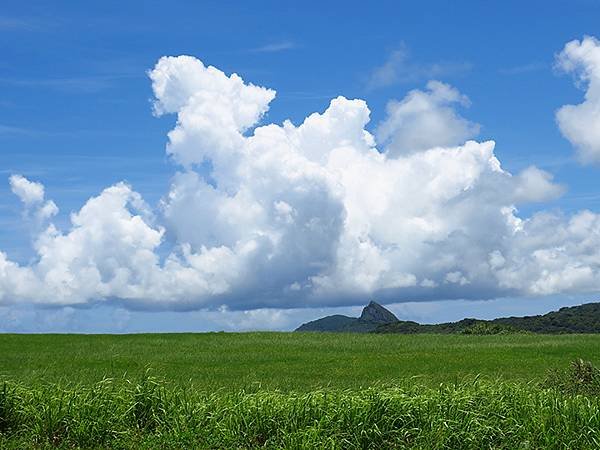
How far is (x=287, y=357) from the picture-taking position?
115ft

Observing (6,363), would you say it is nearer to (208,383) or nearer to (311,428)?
(208,383)

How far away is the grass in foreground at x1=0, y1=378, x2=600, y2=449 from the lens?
44.4ft

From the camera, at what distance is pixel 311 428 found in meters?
13.3

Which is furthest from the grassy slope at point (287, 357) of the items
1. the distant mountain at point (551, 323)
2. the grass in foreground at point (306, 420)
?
the distant mountain at point (551, 323)

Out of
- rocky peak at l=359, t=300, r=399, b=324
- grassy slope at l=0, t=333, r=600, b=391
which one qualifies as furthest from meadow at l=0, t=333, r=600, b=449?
rocky peak at l=359, t=300, r=399, b=324

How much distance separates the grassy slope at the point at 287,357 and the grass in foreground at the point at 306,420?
819cm

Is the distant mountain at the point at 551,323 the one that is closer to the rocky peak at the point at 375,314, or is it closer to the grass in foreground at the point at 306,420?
the rocky peak at the point at 375,314

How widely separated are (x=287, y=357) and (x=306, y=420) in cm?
2123

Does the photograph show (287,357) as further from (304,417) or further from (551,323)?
(551,323)

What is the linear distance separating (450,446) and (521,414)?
66.6 inches

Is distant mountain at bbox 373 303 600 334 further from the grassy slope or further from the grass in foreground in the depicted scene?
the grass in foreground

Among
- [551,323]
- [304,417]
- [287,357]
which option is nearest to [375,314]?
[551,323]

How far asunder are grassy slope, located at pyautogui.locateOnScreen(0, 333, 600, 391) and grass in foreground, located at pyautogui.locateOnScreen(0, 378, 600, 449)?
819 centimetres

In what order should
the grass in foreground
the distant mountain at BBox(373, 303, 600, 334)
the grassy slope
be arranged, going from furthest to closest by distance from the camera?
the distant mountain at BBox(373, 303, 600, 334)
the grassy slope
the grass in foreground
